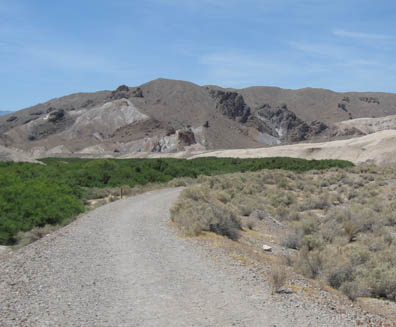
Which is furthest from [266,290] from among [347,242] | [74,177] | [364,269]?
[74,177]

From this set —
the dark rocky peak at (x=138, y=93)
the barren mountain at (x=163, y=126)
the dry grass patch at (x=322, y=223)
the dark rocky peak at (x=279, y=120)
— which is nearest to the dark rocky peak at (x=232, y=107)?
the barren mountain at (x=163, y=126)

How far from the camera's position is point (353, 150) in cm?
7700

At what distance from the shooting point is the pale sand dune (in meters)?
70.7

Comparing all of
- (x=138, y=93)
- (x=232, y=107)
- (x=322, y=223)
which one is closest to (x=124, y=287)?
(x=322, y=223)

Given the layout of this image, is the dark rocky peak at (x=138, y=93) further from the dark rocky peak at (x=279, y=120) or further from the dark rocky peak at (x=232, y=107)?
the dark rocky peak at (x=279, y=120)

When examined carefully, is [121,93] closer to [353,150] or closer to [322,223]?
[353,150]

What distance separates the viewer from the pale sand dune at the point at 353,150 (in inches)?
2783

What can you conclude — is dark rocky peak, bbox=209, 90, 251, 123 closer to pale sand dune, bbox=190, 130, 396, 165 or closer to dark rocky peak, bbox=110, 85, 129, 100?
dark rocky peak, bbox=110, 85, 129, 100

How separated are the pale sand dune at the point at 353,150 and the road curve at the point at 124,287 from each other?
63.1 meters

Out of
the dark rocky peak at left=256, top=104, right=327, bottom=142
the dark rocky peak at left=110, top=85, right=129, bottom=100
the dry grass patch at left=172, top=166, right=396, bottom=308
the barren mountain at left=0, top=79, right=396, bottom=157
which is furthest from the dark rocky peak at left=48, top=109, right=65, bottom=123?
the dry grass patch at left=172, top=166, right=396, bottom=308

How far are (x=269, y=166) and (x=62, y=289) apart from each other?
49.1 meters

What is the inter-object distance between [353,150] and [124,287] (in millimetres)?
75198

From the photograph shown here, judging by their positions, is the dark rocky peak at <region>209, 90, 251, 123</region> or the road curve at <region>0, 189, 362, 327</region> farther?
the dark rocky peak at <region>209, 90, 251, 123</region>

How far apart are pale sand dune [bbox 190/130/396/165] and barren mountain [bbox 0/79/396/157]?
3762cm
